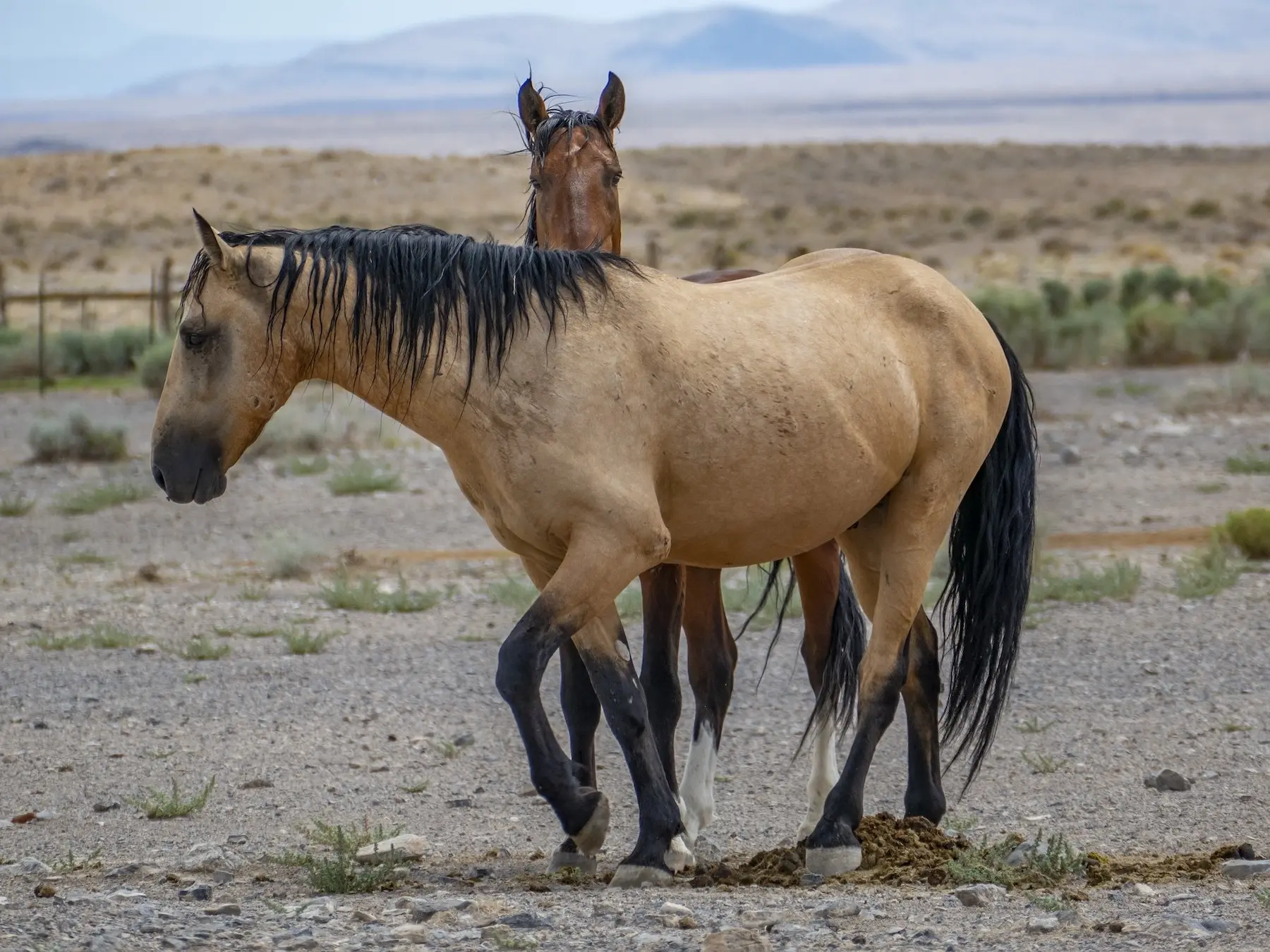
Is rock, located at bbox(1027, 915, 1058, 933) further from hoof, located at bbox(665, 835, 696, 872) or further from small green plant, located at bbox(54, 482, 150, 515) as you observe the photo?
small green plant, located at bbox(54, 482, 150, 515)

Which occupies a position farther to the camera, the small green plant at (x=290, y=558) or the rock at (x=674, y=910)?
the small green plant at (x=290, y=558)

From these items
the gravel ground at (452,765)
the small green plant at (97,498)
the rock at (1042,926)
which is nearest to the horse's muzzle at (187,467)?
the gravel ground at (452,765)

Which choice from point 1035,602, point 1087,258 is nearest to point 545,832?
point 1035,602

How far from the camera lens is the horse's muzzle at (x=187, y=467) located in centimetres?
438

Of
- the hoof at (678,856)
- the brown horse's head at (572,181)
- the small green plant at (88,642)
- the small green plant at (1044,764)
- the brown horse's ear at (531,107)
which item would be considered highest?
the brown horse's ear at (531,107)

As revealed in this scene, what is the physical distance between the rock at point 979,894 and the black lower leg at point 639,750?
870 millimetres

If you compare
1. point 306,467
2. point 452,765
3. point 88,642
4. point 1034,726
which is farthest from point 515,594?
point 306,467

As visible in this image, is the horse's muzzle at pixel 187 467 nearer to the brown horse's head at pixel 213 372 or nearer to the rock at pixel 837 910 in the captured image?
the brown horse's head at pixel 213 372

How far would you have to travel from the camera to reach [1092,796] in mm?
5863

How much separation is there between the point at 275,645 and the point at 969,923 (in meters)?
5.48

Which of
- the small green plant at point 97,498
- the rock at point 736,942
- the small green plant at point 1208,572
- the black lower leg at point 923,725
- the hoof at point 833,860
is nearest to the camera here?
the rock at point 736,942

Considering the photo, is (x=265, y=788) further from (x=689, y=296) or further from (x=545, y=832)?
(x=689, y=296)

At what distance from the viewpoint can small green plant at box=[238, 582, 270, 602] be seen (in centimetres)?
1020

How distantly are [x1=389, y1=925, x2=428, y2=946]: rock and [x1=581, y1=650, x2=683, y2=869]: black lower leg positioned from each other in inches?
36.1
